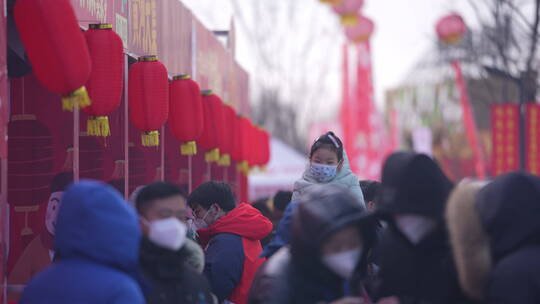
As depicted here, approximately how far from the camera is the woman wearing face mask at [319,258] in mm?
4035

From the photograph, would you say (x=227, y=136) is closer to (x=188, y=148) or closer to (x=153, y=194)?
(x=188, y=148)

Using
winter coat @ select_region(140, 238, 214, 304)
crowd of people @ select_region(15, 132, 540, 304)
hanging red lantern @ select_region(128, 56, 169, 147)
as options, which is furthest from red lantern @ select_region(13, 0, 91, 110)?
hanging red lantern @ select_region(128, 56, 169, 147)

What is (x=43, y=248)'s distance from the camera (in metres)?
6.48

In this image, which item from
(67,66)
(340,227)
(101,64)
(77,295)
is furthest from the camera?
(101,64)

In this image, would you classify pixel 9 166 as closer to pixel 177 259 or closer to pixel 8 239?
pixel 8 239

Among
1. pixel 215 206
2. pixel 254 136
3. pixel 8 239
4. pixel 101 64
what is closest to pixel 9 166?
pixel 8 239

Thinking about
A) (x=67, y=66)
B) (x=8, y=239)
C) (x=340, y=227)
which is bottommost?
(x=8, y=239)

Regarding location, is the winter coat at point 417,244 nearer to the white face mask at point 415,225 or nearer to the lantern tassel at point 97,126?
the white face mask at point 415,225

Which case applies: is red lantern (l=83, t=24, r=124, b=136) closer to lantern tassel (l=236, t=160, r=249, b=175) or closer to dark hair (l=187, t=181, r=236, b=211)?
dark hair (l=187, t=181, r=236, b=211)

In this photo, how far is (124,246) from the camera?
3750 millimetres

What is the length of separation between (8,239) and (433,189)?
3324 mm

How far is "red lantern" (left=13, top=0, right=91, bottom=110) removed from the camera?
5.20m

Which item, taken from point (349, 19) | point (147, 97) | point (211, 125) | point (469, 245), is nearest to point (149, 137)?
point (147, 97)

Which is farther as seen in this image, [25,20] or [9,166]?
[9,166]
